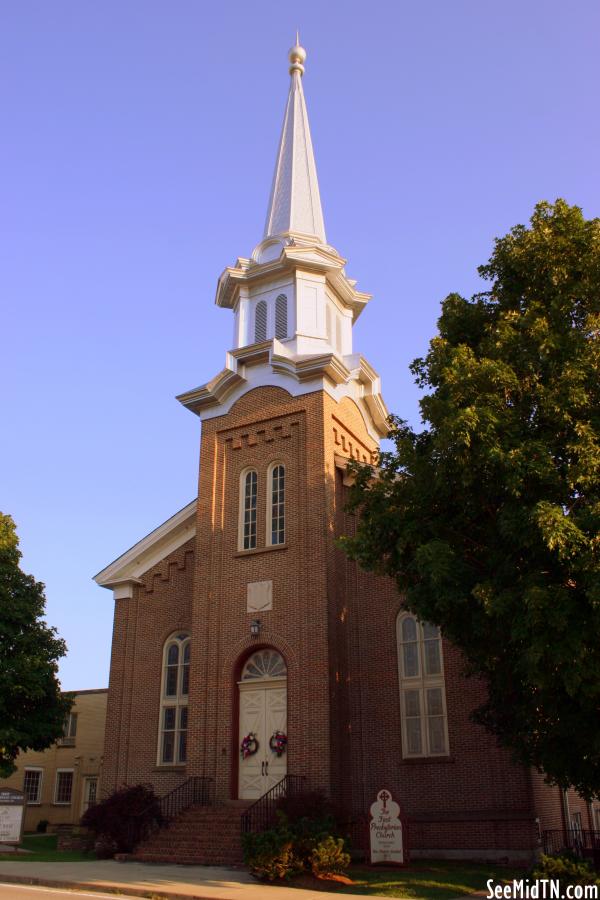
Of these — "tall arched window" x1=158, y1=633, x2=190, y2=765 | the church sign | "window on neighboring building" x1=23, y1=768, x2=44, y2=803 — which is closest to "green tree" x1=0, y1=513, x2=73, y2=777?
the church sign

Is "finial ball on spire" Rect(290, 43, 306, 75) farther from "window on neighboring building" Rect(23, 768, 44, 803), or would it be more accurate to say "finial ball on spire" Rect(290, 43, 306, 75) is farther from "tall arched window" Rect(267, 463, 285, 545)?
"window on neighboring building" Rect(23, 768, 44, 803)

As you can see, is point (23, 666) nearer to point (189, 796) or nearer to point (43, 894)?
point (189, 796)

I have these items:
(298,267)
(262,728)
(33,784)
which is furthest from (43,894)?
(33,784)

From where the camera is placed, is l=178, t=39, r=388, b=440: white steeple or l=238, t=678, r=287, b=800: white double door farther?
l=178, t=39, r=388, b=440: white steeple

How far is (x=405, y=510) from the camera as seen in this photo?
50.1ft

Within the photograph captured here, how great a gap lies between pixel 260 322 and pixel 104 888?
17.0 metres

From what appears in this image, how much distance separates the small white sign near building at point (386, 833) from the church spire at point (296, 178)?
1786 cm

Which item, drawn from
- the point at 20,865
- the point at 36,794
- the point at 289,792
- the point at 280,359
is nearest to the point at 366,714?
the point at 289,792

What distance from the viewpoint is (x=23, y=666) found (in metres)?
25.0

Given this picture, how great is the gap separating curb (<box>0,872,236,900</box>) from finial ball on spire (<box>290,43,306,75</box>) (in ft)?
95.9

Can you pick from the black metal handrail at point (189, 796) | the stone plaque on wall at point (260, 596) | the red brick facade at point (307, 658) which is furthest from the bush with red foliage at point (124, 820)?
the stone plaque on wall at point (260, 596)

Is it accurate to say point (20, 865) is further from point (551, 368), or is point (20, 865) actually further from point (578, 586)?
point (551, 368)

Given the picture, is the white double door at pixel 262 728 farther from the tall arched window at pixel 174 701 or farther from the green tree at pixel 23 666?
the green tree at pixel 23 666

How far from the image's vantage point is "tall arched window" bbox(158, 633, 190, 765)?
23.0 m
